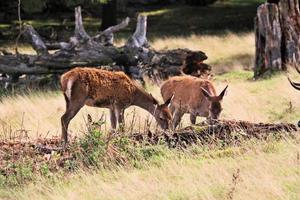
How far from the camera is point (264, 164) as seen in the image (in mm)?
8281

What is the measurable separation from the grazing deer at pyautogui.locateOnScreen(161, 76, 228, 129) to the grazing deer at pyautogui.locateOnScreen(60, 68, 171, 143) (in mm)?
483

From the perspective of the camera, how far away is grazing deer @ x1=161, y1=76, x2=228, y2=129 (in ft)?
39.4

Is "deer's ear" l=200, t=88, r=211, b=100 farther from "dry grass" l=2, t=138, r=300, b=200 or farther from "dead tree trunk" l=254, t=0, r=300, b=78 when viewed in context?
"dead tree trunk" l=254, t=0, r=300, b=78

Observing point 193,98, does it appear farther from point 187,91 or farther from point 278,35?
point 278,35

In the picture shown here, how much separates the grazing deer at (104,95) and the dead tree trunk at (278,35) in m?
7.40

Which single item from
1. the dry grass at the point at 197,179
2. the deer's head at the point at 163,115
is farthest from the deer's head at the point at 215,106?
the dry grass at the point at 197,179

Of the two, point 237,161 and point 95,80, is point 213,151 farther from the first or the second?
point 95,80

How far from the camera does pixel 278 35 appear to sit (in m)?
19.3

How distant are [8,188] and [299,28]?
13273 millimetres

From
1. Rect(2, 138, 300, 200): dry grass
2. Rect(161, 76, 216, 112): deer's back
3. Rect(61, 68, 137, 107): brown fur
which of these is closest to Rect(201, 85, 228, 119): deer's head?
Rect(161, 76, 216, 112): deer's back

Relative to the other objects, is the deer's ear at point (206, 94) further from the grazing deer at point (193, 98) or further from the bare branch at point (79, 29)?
the bare branch at point (79, 29)

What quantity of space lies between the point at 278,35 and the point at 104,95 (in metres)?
8.70

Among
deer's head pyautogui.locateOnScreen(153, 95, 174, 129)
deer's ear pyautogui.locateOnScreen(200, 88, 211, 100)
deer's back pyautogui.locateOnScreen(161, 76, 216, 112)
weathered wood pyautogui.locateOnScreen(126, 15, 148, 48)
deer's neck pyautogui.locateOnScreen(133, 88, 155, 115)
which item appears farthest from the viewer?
weathered wood pyautogui.locateOnScreen(126, 15, 148, 48)

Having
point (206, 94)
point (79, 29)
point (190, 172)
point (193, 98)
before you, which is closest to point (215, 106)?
point (206, 94)
